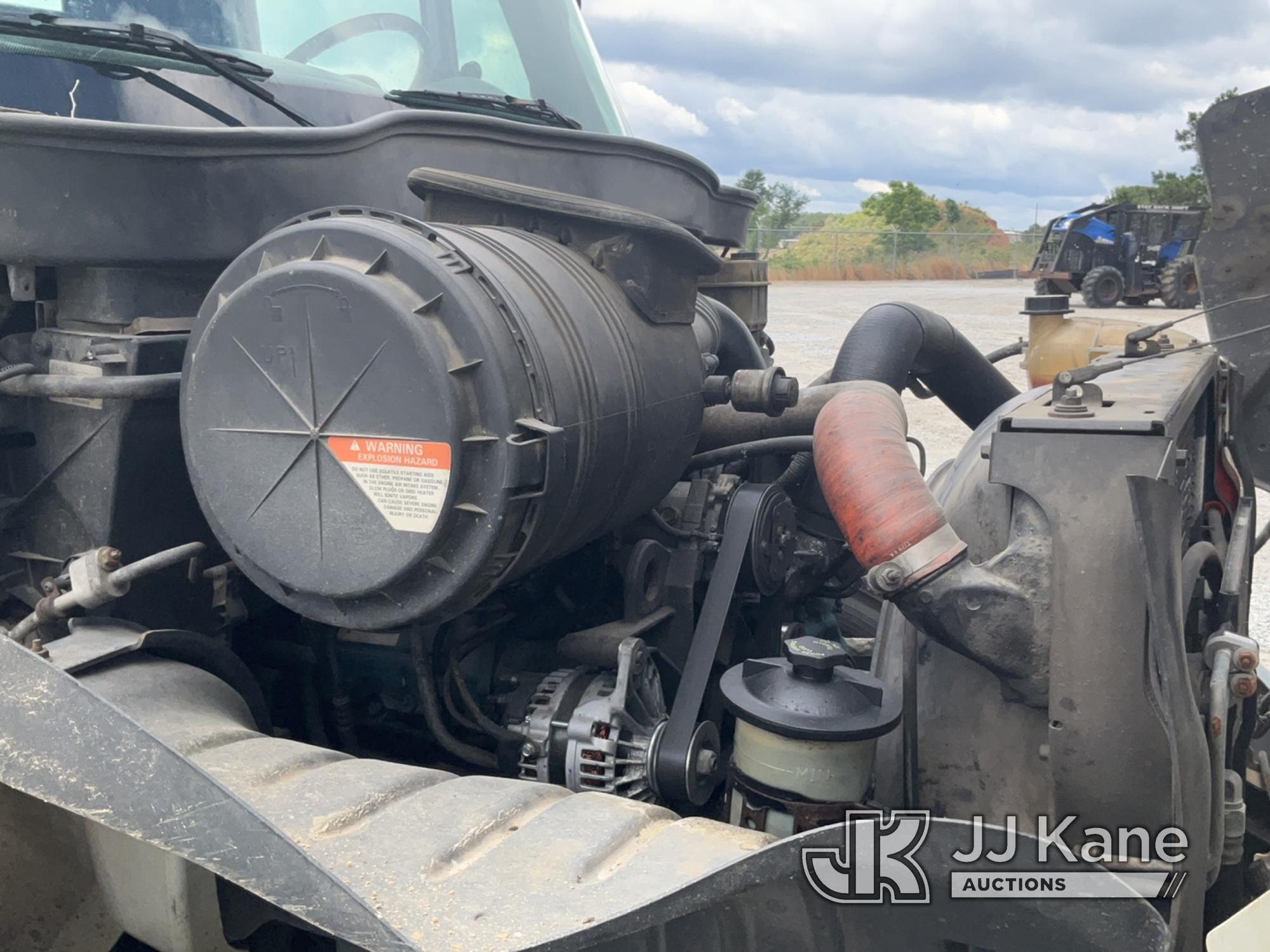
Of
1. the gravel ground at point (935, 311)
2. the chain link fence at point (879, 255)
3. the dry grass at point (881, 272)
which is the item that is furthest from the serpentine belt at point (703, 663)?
the chain link fence at point (879, 255)

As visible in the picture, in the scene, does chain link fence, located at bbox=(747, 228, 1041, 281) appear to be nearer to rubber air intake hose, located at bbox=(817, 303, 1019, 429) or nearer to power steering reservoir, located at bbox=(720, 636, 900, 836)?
rubber air intake hose, located at bbox=(817, 303, 1019, 429)

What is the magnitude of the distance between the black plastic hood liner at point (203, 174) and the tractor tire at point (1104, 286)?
22.2 metres

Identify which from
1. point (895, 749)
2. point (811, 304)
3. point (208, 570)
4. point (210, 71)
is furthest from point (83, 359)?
point (811, 304)

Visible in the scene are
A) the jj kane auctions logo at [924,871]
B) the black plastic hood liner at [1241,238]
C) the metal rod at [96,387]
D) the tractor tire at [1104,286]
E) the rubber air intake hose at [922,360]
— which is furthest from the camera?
the tractor tire at [1104,286]

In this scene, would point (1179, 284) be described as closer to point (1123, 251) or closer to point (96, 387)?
point (1123, 251)

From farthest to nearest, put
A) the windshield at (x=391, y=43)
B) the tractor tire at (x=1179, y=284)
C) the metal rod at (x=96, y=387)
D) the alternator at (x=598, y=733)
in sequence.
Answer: the tractor tire at (x=1179, y=284)
the windshield at (x=391, y=43)
the alternator at (x=598, y=733)
the metal rod at (x=96, y=387)

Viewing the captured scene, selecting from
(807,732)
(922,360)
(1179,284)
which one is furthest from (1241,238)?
(1179,284)

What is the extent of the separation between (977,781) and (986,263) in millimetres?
39648

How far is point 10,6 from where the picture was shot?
6.62ft

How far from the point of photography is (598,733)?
1928 mm

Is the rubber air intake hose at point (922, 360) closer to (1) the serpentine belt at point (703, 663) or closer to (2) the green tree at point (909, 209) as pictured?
(1) the serpentine belt at point (703, 663)

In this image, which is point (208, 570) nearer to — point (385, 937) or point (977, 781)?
point (385, 937)

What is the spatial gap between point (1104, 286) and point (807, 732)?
22905 mm

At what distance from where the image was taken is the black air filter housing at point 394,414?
158 centimetres
